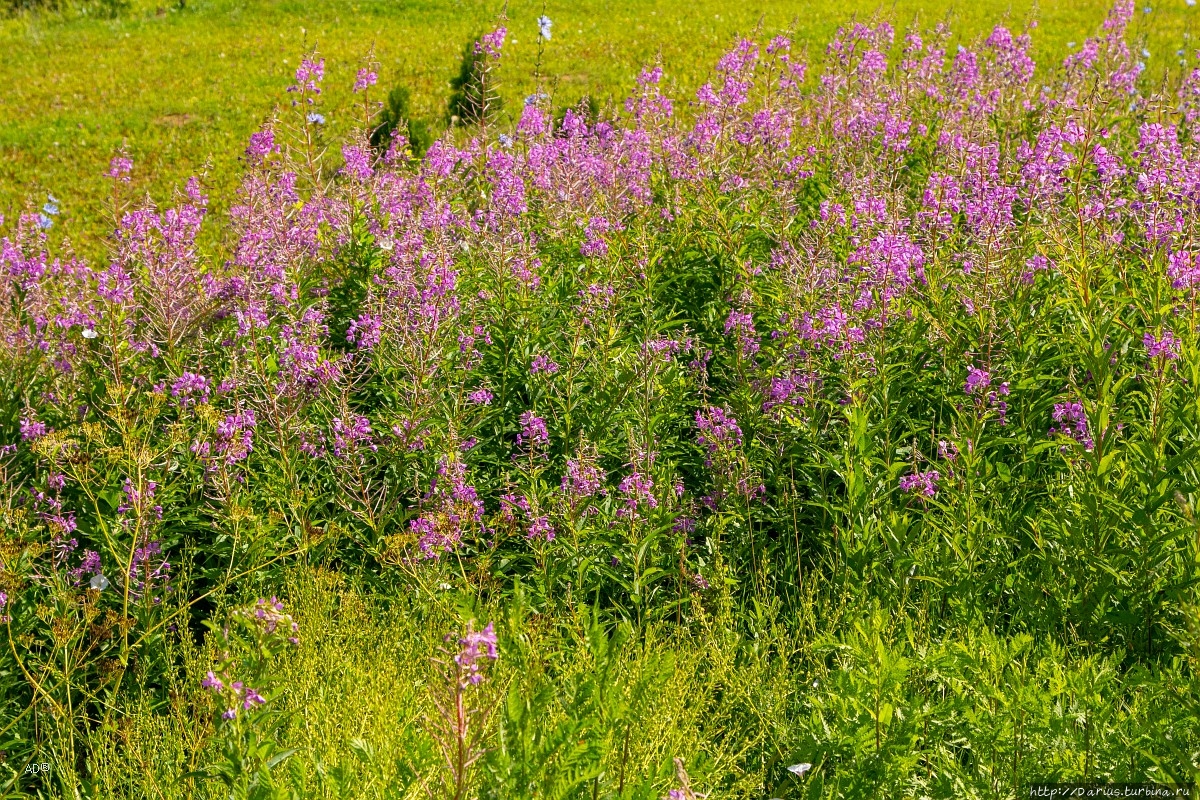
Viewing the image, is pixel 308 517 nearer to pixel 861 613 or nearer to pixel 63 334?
pixel 63 334

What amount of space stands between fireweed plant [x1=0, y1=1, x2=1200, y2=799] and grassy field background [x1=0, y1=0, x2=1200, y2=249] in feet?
18.2

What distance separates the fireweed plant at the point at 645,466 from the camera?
9.00ft

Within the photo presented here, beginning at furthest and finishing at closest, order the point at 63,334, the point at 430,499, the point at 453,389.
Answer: the point at 63,334 → the point at 453,389 → the point at 430,499

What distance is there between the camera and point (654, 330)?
14.5 ft

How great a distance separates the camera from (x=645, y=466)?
3.82 metres

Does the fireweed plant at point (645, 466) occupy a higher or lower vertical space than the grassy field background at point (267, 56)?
lower

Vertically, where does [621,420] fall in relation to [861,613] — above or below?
above

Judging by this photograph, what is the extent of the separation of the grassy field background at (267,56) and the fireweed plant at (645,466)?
5542mm

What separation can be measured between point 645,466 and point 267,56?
14068mm

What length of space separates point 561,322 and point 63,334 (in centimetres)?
227

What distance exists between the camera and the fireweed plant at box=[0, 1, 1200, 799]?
2.74 metres

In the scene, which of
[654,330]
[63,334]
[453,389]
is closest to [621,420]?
[654,330]

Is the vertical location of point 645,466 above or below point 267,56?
below

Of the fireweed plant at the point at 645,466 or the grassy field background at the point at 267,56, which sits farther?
the grassy field background at the point at 267,56
